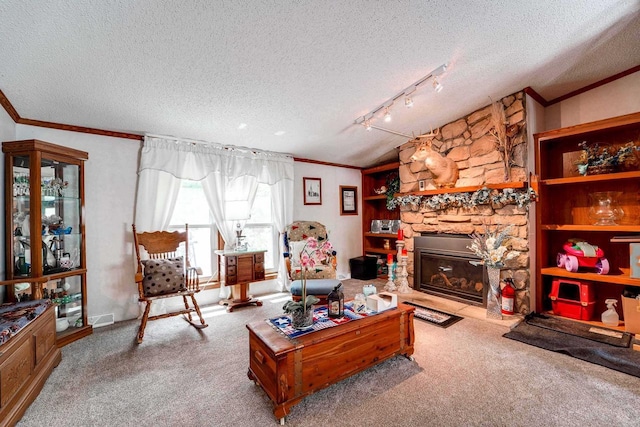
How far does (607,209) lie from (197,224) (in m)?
4.78

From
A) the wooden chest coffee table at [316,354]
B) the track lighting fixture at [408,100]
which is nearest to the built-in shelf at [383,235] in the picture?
the track lighting fixture at [408,100]

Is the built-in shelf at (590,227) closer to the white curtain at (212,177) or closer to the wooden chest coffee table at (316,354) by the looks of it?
the wooden chest coffee table at (316,354)

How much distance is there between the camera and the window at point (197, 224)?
11.9 ft

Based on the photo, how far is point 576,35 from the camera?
7.48 feet

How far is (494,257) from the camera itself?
2.93 meters

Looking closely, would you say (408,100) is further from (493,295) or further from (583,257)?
(583,257)

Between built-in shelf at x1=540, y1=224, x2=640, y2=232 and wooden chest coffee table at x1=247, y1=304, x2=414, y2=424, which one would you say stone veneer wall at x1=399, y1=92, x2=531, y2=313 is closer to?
built-in shelf at x1=540, y1=224, x2=640, y2=232

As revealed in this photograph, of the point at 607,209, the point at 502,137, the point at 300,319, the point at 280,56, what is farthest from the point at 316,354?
the point at 607,209

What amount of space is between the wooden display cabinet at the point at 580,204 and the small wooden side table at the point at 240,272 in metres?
3.38

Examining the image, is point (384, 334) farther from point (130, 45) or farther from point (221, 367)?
point (130, 45)

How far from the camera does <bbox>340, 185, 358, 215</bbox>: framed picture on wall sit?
5.06 m

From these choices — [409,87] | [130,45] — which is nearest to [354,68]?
[409,87]

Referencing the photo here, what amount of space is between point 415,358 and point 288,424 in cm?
116

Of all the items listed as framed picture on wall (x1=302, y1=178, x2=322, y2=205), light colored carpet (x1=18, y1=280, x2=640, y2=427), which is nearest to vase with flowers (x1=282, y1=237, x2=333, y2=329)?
light colored carpet (x1=18, y1=280, x2=640, y2=427)
